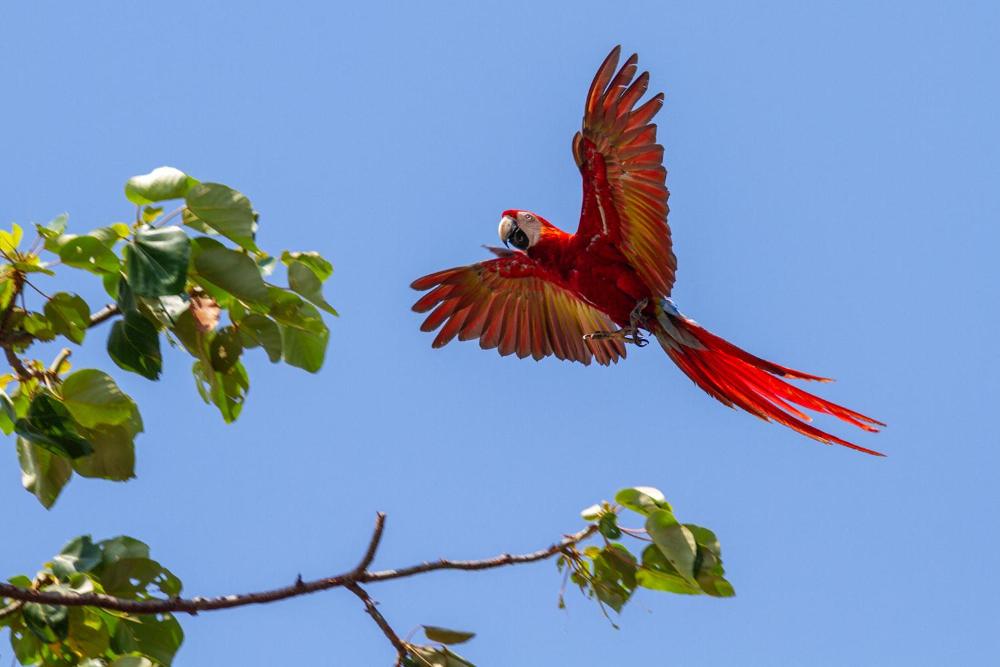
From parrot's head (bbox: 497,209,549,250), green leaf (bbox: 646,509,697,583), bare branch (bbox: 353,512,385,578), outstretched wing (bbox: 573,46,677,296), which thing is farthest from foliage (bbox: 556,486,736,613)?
parrot's head (bbox: 497,209,549,250)

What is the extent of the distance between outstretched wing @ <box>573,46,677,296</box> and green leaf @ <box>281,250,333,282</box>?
176cm

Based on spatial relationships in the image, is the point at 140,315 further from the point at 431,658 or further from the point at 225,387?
the point at 431,658

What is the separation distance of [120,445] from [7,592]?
0.38m

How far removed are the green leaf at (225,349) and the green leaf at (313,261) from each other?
19 cm

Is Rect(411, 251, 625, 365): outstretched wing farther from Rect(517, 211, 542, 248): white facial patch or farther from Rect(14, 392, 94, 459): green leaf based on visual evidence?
Rect(14, 392, 94, 459): green leaf

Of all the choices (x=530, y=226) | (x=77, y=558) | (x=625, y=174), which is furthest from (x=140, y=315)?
(x=530, y=226)

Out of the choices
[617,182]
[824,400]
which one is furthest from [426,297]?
[824,400]

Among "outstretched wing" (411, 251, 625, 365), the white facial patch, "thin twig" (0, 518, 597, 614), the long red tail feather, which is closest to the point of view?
"thin twig" (0, 518, 597, 614)

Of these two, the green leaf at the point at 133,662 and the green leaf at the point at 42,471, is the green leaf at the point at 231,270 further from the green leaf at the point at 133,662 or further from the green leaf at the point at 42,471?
the green leaf at the point at 133,662

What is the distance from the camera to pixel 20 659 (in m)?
2.40

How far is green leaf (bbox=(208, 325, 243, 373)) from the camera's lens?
7.80 ft

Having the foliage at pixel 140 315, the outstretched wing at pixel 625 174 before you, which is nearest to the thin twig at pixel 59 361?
the foliage at pixel 140 315

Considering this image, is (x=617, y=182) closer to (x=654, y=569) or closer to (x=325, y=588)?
(x=654, y=569)

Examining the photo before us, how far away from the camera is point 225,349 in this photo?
7.82 feet
